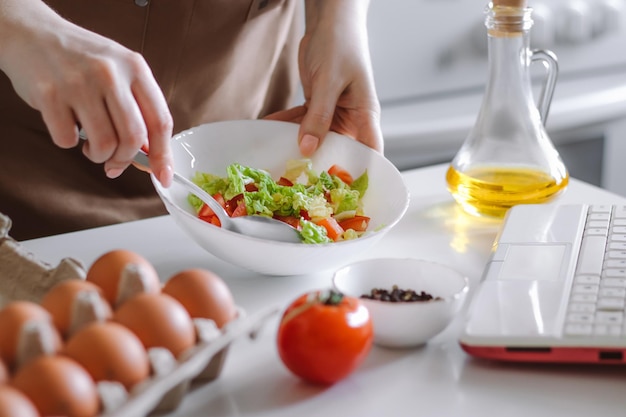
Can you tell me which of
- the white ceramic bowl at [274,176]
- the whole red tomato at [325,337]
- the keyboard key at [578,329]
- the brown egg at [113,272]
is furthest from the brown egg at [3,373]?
the keyboard key at [578,329]

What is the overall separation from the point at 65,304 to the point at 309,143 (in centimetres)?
57

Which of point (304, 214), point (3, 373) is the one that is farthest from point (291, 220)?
point (3, 373)

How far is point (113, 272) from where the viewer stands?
0.74 meters

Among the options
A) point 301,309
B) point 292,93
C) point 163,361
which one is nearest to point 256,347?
point 301,309

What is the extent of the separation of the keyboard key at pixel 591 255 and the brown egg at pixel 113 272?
446 mm

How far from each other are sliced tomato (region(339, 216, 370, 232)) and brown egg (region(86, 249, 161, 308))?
1.24 ft

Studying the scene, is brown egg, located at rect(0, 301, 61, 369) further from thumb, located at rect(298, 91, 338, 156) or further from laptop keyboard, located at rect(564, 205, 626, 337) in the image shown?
thumb, located at rect(298, 91, 338, 156)

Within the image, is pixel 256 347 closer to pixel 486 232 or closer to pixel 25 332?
pixel 25 332

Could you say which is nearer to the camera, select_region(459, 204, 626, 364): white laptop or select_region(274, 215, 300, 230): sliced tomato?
select_region(459, 204, 626, 364): white laptop

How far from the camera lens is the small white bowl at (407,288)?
2.64 feet

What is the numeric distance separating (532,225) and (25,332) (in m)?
0.64

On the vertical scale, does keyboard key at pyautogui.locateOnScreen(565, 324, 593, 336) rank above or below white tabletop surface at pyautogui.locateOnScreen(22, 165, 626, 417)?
above

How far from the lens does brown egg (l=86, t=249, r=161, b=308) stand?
73 cm

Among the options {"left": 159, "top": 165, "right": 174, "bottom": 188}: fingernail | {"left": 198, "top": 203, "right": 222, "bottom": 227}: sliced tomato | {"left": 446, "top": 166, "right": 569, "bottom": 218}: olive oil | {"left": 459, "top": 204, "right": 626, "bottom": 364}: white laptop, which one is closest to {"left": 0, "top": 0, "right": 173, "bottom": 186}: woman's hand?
{"left": 159, "top": 165, "right": 174, "bottom": 188}: fingernail
